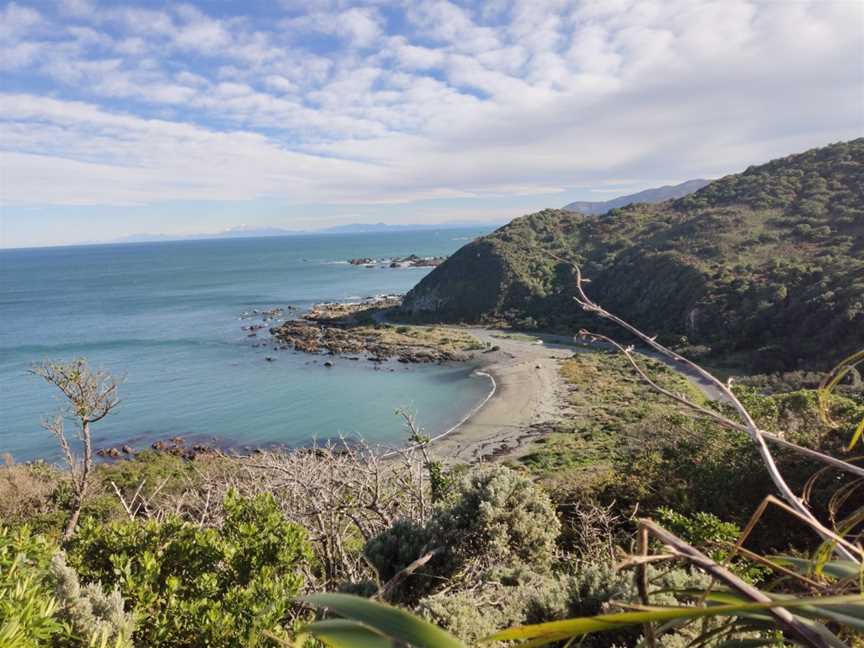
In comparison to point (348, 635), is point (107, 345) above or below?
below

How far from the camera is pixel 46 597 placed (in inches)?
112

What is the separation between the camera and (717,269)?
44.0m

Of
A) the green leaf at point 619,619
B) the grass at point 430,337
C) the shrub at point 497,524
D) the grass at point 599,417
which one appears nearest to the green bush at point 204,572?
the shrub at point 497,524

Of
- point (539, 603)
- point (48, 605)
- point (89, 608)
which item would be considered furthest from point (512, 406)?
point (48, 605)

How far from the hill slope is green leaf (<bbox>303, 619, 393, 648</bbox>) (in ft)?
90.8

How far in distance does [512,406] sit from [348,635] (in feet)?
102

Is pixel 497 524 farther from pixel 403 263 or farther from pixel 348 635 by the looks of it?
pixel 403 263

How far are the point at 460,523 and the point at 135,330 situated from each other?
189ft

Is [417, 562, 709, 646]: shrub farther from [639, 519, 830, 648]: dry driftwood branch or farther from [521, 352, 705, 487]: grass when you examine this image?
[521, 352, 705, 487]: grass

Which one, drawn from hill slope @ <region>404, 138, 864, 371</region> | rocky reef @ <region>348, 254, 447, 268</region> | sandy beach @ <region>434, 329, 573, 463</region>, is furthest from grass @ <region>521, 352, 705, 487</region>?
rocky reef @ <region>348, 254, 447, 268</region>

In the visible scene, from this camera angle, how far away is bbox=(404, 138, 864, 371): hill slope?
33544 mm

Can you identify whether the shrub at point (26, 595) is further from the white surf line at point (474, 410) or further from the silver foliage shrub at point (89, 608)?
the white surf line at point (474, 410)

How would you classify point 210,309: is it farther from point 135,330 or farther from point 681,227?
point 681,227

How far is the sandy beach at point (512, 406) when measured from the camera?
25.5 meters
